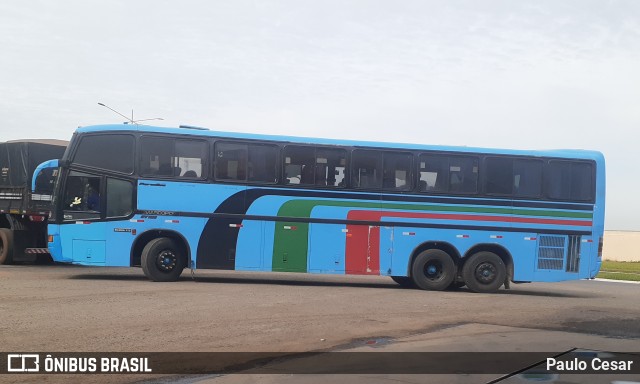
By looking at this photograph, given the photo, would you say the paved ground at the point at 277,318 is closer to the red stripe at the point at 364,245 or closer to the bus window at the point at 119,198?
the red stripe at the point at 364,245

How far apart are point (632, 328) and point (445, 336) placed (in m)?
3.70

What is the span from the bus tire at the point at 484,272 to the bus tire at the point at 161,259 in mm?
6999

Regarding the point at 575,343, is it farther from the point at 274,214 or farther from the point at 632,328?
the point at 274,214

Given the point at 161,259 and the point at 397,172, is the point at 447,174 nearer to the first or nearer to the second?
the point at 397,172

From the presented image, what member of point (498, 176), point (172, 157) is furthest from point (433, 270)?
point (172, 157)

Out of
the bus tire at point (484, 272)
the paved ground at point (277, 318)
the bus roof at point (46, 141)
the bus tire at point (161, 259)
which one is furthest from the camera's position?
the bus roof at point (46, 141)

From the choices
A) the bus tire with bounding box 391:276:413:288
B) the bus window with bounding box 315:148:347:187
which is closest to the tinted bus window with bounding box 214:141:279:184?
the bus window with bounding box 315:148:347:187

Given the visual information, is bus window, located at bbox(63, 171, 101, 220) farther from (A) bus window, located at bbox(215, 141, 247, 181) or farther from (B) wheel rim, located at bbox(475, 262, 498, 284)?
(B) wheel rim, located at bbox(475, 262, 498, 284)

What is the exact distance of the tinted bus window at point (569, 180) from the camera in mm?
16781

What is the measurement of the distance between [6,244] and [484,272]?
539 inches

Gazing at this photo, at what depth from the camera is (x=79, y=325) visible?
945 cm

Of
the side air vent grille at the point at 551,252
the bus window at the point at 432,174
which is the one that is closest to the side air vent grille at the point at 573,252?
the side air vent grille at the point at 551,252

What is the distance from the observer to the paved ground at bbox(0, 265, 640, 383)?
8.64 metres

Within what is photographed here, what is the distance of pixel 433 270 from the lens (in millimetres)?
16594
